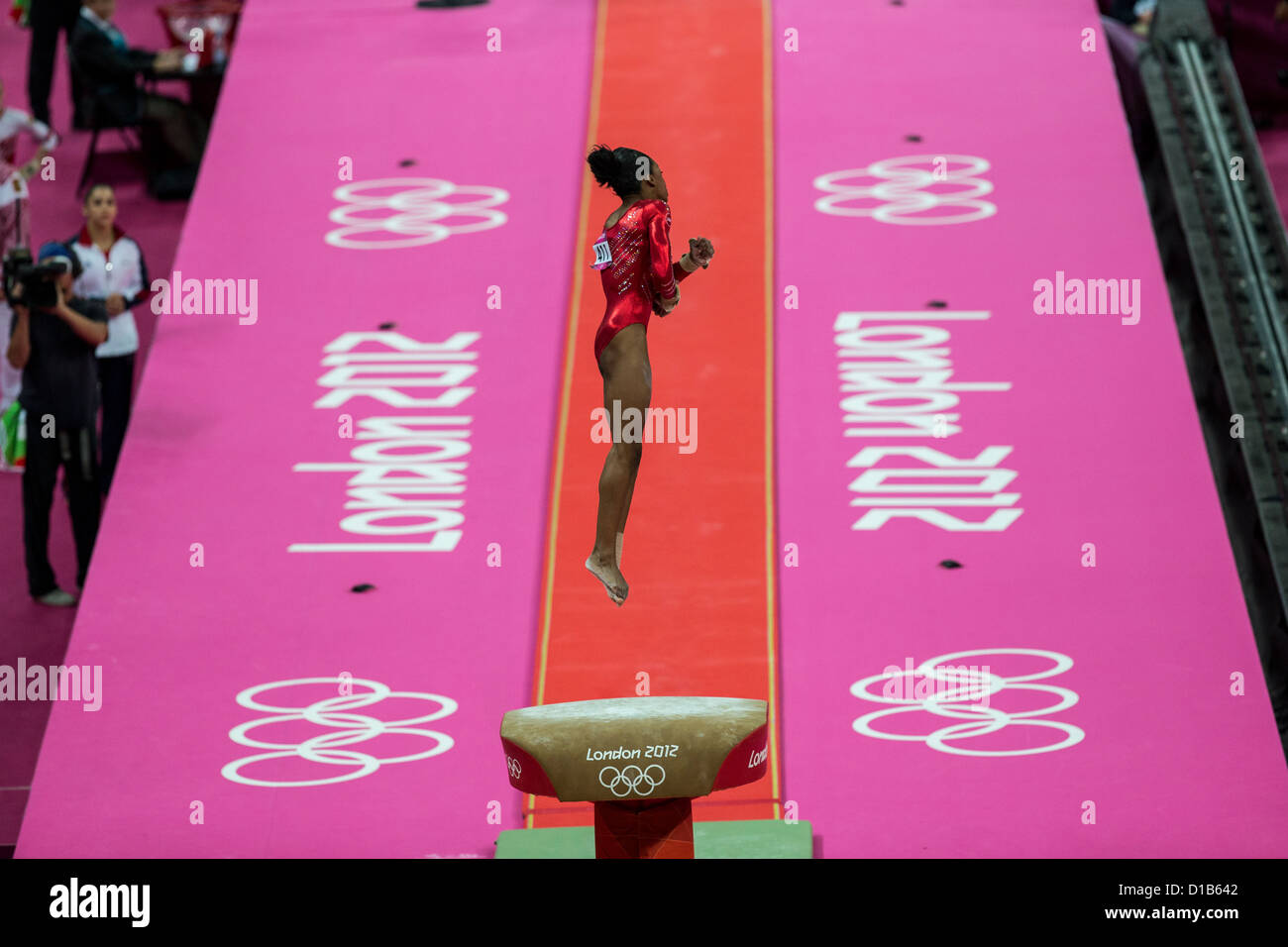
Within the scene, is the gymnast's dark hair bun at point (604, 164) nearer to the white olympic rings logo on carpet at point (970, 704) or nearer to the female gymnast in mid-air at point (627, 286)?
the female gymnast in mid-air at point (627, 286)

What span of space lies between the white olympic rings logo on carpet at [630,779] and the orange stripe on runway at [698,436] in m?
1.49

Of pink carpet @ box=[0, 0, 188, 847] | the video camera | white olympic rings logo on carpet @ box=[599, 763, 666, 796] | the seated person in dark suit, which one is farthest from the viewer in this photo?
the seated person in dark suit

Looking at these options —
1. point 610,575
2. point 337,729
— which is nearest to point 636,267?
point 610,575

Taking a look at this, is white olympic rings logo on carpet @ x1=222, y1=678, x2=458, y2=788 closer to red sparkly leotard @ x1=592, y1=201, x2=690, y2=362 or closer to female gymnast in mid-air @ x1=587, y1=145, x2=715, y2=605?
female gymnast in mid-air @ x1=587, y1=145, x2=715, y2=605

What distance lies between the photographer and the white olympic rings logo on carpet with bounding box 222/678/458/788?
7.11m

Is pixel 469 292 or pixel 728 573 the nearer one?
pixel 728 573

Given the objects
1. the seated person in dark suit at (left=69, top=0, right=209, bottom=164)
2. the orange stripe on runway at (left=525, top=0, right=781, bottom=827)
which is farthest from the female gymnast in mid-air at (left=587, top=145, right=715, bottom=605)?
the seated person in dark suit at (left=69, top=0, right=209, bottom=164)

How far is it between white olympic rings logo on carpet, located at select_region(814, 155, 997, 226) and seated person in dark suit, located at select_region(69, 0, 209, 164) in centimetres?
397

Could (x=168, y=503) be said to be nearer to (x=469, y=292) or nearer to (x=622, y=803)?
(x=469, y=292)

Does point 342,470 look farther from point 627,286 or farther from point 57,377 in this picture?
point 627,286

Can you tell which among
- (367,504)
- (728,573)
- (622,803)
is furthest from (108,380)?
(622,803)

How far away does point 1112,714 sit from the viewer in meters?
7.19

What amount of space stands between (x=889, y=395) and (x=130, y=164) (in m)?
5.55

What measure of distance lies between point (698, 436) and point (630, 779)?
3258mm
